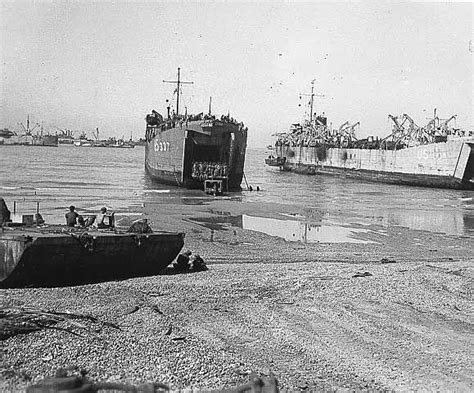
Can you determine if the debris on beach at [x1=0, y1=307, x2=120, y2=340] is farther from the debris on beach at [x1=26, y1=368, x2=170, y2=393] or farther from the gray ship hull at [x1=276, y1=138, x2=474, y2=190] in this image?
the gray ship hull at [x1=276, y1=138, x2=474, y2=190]

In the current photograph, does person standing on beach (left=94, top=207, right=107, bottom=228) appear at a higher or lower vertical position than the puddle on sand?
higher

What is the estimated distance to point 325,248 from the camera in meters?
18.2

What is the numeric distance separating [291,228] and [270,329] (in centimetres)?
1464

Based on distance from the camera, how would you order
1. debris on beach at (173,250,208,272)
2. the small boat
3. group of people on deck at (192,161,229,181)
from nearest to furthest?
the small boat
debris on beach at (173,250,208,272)
group of people on deck at (192,161,229,181)

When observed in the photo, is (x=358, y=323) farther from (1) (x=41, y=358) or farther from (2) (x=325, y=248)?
(2) (x=325, y=248)

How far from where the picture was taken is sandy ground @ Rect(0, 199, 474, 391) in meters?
A: 6.79

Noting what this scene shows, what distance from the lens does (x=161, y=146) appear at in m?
47.2

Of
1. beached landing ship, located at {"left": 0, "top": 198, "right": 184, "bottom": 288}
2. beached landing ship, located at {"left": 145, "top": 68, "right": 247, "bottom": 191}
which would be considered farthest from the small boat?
beached landing ship, located at {"left": 145, "top": 68, "right": 247, "bottom": 191}

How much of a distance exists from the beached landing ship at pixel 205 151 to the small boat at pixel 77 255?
2673 cm

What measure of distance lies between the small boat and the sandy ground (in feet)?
1.22

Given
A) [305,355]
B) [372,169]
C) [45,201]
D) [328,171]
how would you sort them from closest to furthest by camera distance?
[305,355] < [45,201] < [372,169] < [328,171]

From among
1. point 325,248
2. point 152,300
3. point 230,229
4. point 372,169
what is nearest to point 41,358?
point 152,300

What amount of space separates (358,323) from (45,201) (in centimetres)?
2437

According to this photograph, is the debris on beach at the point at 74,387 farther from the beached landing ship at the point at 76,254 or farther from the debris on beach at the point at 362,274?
the debris on beach at the point at 362,274
